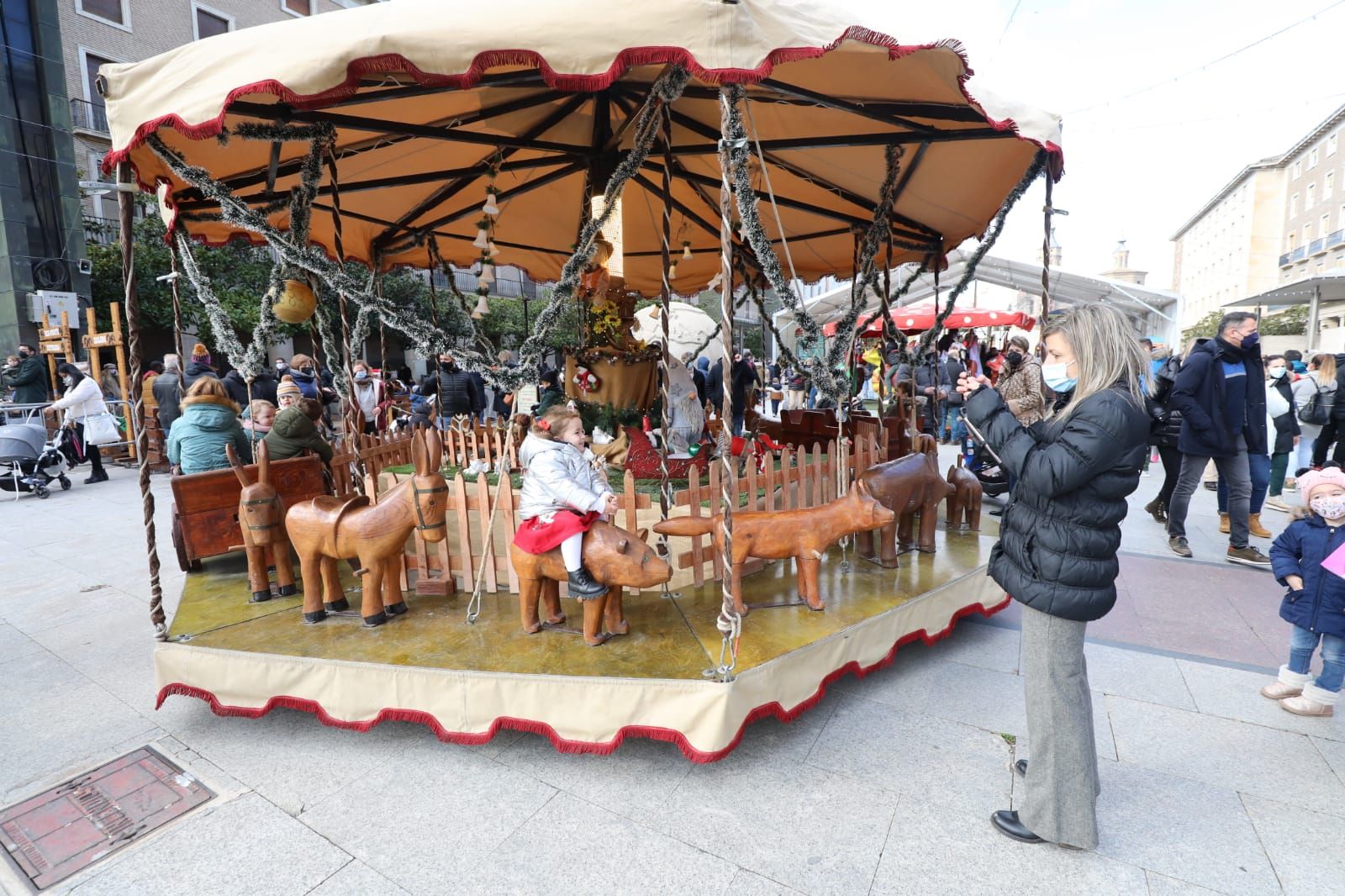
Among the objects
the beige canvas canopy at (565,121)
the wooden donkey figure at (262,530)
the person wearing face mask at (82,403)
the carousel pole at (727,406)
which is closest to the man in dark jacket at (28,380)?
the person wearing face mask at (82,403)

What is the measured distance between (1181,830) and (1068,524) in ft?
4.57

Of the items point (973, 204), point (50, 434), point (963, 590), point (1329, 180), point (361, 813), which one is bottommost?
point (361, 813)

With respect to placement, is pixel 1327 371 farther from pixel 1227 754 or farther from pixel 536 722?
pixel 536 722

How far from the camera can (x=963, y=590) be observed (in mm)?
4242

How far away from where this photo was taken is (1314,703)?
3.31 metres

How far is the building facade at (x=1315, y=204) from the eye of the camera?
148ft

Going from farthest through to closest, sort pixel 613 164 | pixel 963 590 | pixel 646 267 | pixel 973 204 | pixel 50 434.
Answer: pixel 50 434 < pixel 646 267 < pixel 973 204 < pixel 613 164 < pixel 963 590

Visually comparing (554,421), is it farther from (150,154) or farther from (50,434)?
(50,434)

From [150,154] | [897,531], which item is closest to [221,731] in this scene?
[150,154]

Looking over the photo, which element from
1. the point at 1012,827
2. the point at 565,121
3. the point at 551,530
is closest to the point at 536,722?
the point at 551,530

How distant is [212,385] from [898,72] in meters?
5.27

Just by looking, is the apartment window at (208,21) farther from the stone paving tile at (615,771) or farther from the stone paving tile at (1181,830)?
the stone paving tile at (1181,830)

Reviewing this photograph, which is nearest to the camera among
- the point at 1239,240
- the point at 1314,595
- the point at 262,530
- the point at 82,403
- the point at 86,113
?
the point at 1314,595

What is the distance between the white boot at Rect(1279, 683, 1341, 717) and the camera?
10.8 ft
